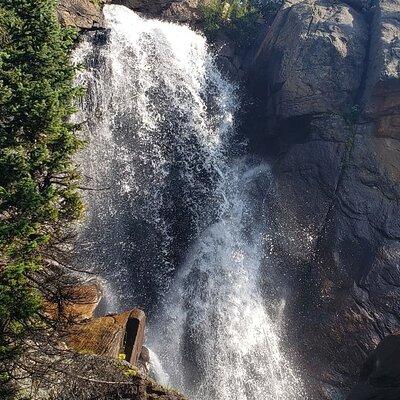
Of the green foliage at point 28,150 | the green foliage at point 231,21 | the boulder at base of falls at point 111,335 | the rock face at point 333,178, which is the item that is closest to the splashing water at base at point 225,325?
the rock face at point 333,178

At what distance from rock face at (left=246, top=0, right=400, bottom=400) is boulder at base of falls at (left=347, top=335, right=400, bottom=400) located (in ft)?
5.02

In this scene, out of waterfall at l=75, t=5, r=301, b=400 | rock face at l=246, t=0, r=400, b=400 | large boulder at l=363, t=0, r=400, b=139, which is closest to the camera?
waterfall at l=75, t=5, r=301, b=400

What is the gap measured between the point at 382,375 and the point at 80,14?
22146 millimetres

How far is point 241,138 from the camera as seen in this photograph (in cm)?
2342

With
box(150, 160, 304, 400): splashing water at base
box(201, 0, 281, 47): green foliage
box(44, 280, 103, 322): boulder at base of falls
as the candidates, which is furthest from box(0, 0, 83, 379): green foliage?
box(201, 0, 281, 47): green foliage

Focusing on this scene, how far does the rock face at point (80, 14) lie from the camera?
831 inches

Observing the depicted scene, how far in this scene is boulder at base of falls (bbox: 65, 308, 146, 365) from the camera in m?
11.3

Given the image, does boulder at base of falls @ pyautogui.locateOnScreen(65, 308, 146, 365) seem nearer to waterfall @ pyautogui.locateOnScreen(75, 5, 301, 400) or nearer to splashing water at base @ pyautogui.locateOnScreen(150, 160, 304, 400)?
waterfall @ pyautogui.locateOnScreen(75, 5, 301, 400)

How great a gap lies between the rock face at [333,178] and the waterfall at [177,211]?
131 cm

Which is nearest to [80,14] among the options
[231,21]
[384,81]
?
[231,21]

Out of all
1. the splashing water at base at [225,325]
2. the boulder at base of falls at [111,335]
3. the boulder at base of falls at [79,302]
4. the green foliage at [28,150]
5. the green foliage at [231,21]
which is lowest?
the splashing water at base at [225,325]

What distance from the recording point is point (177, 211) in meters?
20.0

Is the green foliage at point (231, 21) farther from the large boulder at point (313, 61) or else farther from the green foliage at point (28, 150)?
the green foliage at point (28, 150)

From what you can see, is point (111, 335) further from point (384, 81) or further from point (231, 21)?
point (231, 21)
